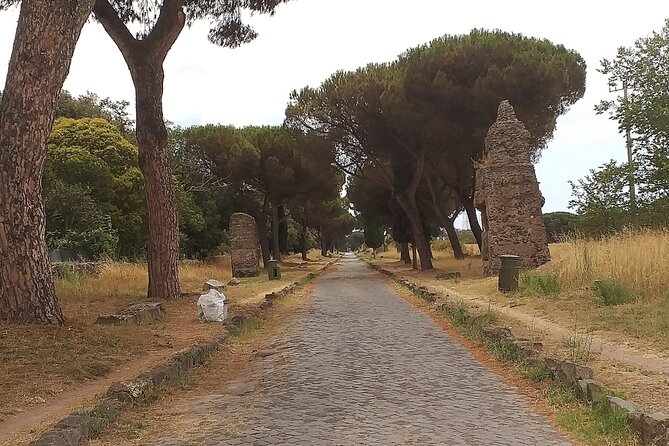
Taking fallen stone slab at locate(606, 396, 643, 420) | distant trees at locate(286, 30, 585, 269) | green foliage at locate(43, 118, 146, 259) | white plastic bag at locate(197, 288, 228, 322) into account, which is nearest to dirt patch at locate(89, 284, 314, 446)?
white plastic bag at locate(197, 288, 228, 322)

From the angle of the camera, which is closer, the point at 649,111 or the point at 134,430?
the point at 134,430

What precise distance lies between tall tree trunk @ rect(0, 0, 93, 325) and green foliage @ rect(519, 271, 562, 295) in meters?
9.28

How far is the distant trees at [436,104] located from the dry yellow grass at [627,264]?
9534mm

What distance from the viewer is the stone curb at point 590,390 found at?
161 inches

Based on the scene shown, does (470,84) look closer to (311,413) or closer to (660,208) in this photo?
(660,208)

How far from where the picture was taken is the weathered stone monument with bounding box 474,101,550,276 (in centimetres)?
1858

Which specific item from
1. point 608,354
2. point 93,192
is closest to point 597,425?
point 608,354

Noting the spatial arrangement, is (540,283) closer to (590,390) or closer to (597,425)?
(590,390)

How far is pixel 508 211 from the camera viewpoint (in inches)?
Result: 740

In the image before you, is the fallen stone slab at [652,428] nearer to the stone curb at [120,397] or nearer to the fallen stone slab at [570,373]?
the fallen stone slab at [570,373]

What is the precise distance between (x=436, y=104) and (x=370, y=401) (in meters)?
20.0

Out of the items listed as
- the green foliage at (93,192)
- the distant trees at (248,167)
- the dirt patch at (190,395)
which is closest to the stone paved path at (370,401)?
the dirt patch at (190,395)

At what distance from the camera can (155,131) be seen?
48.4ft

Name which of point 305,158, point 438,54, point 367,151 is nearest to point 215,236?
point 305,158
